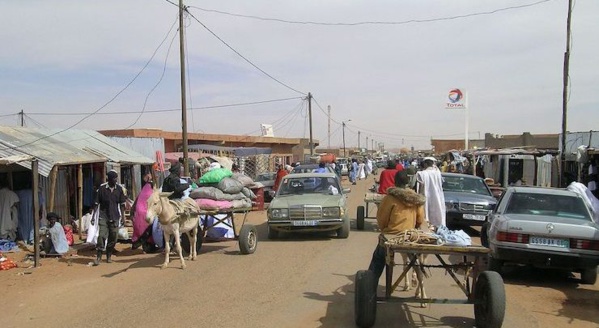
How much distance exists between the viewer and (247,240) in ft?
34.9

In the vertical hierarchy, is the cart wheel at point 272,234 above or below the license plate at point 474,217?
below

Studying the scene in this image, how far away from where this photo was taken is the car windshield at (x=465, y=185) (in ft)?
48.9

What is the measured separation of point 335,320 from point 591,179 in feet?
46.2

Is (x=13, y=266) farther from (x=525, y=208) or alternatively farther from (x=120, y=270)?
(x=525, y=208)

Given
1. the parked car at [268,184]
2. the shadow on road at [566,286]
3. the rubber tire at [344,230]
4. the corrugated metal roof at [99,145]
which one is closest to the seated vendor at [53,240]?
the corrugated metal roof at [99,145]

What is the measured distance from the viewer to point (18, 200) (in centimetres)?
1281

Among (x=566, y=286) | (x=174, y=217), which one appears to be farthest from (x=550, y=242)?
(x=174, y=217)

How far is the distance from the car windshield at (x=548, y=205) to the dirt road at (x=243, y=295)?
1.13m

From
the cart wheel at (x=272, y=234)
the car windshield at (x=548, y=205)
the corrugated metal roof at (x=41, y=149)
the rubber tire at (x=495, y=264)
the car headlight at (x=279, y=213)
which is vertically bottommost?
the cart wheel at (x=272, y=234)

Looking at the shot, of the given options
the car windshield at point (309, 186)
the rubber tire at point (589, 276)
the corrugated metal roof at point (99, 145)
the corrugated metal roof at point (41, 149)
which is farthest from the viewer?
the corrugated metal roof at point (99, 145)

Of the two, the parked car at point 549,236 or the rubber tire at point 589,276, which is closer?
the parked car at point 549,236

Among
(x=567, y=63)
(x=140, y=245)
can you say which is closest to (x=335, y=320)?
(x=140, y=245)

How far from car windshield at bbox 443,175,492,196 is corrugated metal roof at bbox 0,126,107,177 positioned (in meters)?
10.3

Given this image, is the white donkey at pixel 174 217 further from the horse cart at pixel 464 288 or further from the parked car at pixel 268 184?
the parked car at pixel 268 184
